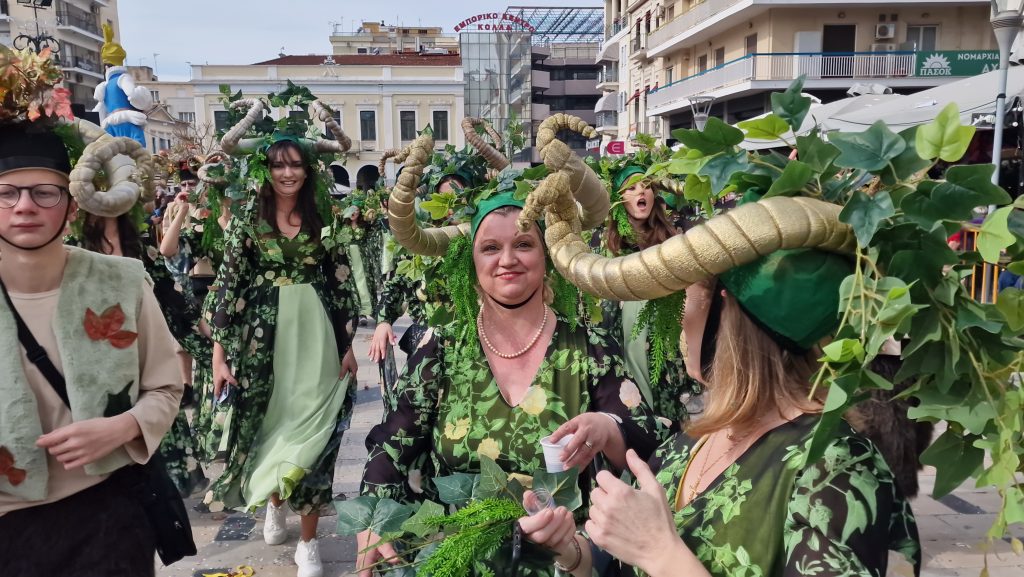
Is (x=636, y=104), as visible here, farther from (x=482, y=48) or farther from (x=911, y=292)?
(x=911, y=292)

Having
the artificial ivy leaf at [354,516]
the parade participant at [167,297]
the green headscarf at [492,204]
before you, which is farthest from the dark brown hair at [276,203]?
the artificial ivy leaf at [354,516]

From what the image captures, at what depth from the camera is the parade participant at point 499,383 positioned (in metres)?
2.33

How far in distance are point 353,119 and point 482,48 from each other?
32.2ft

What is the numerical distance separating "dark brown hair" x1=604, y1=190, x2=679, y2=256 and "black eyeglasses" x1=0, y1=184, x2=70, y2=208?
2968 mm

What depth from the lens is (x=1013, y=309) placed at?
1.29 meters

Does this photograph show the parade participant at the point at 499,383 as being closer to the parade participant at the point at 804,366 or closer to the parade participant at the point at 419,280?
the parade participant at the point at 804,366

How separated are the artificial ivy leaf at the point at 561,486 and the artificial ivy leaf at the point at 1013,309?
A: 3.21 feet

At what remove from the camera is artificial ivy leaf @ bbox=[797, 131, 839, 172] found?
134 centimetres

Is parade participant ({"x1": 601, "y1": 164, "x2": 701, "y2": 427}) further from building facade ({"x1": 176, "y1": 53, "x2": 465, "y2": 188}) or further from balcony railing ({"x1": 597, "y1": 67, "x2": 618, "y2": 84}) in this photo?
balcony railing ({"x1": 597, "y1": 67, "x2": 618, "y2": 84})

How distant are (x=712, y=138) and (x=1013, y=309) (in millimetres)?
576

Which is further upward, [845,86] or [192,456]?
[845,86]

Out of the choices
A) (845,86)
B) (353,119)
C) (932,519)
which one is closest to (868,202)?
(932,519)

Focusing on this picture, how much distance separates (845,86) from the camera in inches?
1028

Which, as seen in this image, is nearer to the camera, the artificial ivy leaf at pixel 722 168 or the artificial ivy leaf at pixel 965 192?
the artificial ivy leaf at pixel 965 192
